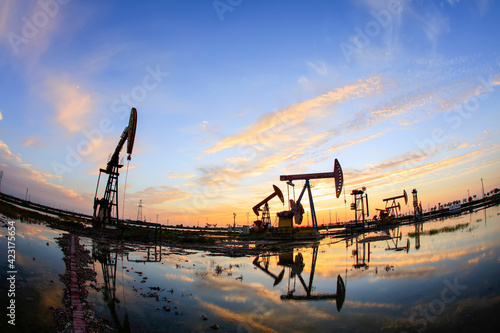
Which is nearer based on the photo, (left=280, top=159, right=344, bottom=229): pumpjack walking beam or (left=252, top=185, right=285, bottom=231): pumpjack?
(left=280, top=159, right=344, bottom=229): pumpjack walking beam

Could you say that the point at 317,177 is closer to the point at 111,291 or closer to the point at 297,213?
the point at 297,213

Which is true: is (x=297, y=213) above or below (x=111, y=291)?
above

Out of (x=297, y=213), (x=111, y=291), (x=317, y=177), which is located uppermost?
(x=317, y=177)

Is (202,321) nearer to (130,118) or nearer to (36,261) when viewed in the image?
(36,261)

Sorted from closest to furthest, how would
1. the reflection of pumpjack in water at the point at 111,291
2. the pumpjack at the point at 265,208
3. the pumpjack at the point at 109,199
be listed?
1. the reflection of pumpjack in water at the point at 111,291
2. the pumpjack at the point at 109,199
3. the pumpjack at the point at 265,208

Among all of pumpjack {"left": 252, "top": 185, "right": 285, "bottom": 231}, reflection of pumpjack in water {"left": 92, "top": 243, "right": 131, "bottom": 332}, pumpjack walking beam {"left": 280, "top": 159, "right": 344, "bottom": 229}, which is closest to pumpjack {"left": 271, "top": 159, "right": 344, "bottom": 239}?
pumpjack walking beam {"left": 280, "top": 159, "right": 344, "bottom": 229}

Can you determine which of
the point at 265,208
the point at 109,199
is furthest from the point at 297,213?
the point at 109,199

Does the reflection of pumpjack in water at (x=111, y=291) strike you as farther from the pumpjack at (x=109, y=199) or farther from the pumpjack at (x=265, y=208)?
the pumpjack at (x=265, y=208)

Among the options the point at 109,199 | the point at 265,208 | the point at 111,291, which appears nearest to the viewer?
the point at 111,291

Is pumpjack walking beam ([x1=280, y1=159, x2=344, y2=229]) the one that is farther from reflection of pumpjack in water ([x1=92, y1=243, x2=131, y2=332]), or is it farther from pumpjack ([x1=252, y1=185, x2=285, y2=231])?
reflection of pumpjack in water ([x1=92, y1=243, x2=131, y2=332])

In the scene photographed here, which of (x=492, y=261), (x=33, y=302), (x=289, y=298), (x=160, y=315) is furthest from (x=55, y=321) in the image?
(x=492, y=261)

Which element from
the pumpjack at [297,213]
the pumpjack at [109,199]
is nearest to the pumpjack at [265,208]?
the pumpjack at [297,213]

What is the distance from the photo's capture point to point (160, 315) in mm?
7254

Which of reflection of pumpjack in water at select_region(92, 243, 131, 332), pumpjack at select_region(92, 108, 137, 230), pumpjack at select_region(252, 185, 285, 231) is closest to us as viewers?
reflection of pumpjack in water at select_region(92, 243, 131, 332)
